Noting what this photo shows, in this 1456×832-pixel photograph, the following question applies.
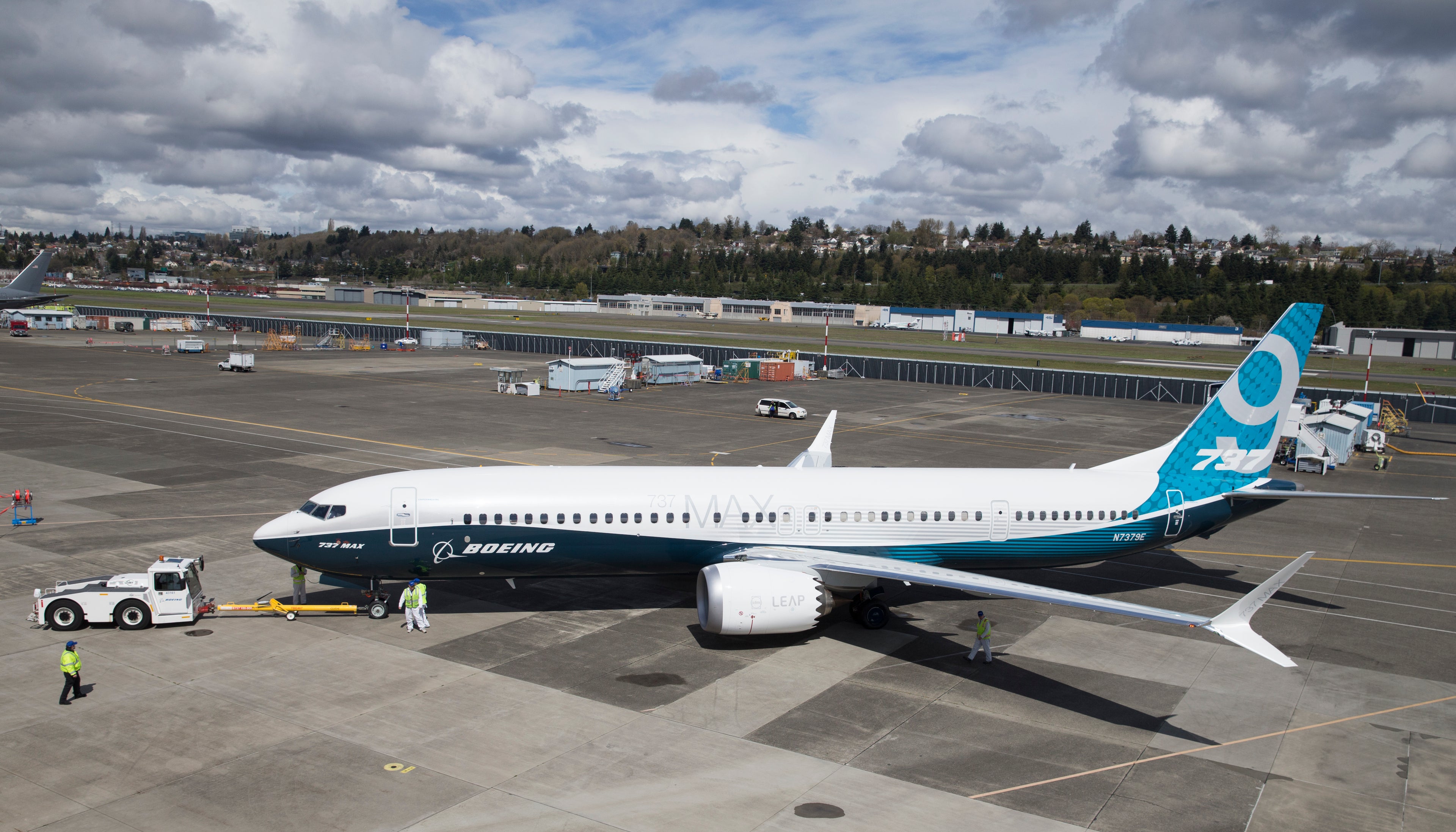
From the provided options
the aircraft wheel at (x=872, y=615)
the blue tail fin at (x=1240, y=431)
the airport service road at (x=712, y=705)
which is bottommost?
the airport service road at (x=712, y=705)

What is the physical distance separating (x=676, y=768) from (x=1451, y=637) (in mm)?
23830

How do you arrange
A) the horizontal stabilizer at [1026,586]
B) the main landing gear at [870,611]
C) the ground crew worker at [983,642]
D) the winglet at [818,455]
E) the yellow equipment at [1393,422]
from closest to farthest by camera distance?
1. the horizontal stabilizer at [1026,586]
2. the ground crew worker at [983,642]
3. the main landing gear at [870,611]
4. the winglet at [818,455]
5. the yellow equipment at [1393,422]

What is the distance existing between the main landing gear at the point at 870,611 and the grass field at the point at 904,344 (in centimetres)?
7802

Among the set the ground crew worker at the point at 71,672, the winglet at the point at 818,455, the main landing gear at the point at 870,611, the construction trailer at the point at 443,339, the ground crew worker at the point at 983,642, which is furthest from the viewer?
the construction trailer at the point at 443,339

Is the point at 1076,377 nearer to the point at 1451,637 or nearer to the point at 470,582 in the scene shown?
the point at 1451,637

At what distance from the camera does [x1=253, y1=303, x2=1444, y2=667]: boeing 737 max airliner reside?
23.1m

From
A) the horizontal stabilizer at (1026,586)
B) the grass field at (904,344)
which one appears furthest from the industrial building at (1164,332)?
the horizontal stabilizer at (1026,586)

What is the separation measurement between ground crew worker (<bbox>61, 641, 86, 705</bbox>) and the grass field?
94509 millimetres

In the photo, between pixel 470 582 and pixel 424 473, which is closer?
pixel 424 473

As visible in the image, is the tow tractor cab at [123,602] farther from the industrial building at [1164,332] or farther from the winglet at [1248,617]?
the industrial building at [1164,332]

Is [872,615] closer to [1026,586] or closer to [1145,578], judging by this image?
[1026,586]

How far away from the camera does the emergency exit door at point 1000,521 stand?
25.3 metres

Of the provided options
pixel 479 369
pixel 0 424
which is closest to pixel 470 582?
pixel 0 424

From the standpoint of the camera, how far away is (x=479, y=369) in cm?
9600
